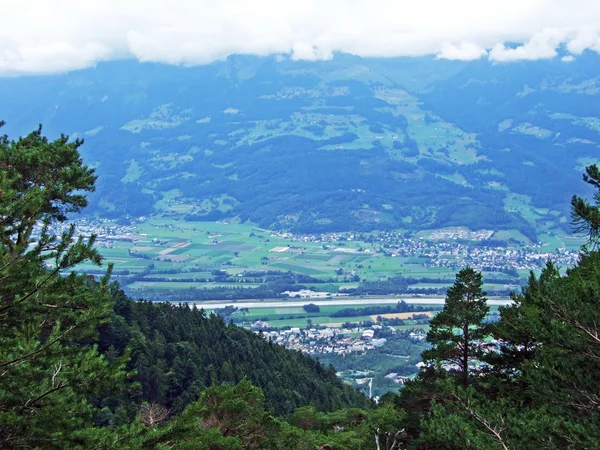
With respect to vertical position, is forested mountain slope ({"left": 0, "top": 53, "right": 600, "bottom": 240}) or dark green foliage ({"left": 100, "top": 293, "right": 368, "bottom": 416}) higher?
forested mountain slope ({"left": 0, "top": 53, "right": 600, "bottom": 240})

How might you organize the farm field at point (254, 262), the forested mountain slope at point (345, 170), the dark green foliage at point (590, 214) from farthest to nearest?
the forested mountain slope at point (345, 170), the farm field at point (254, 262), the dark green foliage at point (590, 214)

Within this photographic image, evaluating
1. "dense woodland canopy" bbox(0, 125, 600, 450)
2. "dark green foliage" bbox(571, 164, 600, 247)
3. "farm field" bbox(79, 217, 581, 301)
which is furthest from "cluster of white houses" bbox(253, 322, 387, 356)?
"dark green foliage" bbox(571, 164, 600, 247)

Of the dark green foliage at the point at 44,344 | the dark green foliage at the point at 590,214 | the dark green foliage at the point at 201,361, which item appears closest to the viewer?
the dark green foliage at the point at 44,344

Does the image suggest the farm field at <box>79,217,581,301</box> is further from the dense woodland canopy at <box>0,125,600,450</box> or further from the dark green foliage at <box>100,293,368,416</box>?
the dense woodland canopy at <box>0,125,600,450</box>

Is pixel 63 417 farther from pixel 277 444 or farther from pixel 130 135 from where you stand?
pixel 130 135

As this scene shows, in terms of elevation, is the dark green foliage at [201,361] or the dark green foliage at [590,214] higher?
the dark green foliage at [590,214]

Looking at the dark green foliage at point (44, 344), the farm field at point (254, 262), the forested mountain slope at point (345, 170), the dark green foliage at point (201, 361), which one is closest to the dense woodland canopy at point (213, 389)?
the dark green foliage at point (44, 344)

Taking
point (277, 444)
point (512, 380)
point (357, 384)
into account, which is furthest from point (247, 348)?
point (512, 380)

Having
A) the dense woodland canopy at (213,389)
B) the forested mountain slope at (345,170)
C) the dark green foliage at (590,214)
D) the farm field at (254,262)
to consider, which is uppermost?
the forested mountain slope at (345,170)

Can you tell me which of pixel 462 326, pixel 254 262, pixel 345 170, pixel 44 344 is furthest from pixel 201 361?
pixel 345 170

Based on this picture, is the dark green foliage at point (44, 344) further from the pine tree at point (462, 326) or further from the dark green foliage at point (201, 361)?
the dark green foliage at point (201, 361)
